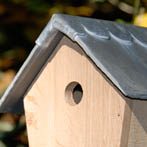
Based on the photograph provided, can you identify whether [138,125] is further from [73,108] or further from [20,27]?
[20,27]

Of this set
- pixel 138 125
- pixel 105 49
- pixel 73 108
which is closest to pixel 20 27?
pixel 73 108

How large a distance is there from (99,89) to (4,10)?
3.61 ft

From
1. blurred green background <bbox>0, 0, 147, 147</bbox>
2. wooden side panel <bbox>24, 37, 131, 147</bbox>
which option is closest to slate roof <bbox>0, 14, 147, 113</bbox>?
wooden side panel <bbox>24, 37, 131, 147</bbox>

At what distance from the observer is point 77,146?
4.00 feet

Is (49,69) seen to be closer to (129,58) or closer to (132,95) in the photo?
(129,58)

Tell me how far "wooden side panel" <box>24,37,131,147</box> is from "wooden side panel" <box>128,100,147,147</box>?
2 centimetres

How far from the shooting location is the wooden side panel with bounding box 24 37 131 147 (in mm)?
1050

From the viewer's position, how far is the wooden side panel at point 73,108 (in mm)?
1050

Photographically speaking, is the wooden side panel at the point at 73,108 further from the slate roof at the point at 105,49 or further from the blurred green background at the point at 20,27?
the blurred green background at the point at 20,27

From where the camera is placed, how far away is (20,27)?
→ 2.05m

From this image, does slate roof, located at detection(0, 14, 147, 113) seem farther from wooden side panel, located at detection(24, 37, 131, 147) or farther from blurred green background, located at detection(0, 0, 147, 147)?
blurred green background, located at detection(0, 0, 147, 147)

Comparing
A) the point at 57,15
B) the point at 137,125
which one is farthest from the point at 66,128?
the point at 57,15

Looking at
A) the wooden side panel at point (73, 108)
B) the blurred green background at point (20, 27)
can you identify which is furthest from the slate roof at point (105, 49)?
the blurred green background at point (20, 27)

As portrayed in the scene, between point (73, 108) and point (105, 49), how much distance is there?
0.27 m
